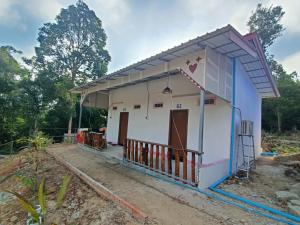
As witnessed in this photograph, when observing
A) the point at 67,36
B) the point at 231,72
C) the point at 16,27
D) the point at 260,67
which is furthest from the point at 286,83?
the point at 16,27

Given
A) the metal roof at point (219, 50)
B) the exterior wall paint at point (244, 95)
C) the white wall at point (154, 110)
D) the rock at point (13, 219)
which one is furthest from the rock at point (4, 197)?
the exterior wall paint at point (244, 95)

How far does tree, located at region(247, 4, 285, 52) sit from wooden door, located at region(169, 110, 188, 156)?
1828cm

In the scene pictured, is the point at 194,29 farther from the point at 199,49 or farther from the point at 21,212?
the point at 21,212

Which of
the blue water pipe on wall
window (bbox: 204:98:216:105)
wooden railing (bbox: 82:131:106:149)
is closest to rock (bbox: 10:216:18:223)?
the blue water pipe on wall

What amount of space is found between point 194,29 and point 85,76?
42.0ft

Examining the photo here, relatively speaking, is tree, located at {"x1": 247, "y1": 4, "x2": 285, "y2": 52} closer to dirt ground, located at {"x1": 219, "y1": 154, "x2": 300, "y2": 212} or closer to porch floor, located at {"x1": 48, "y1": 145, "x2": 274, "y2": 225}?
dirt ground, located at {"x1": 219, "y1": 154, "x2": 300, "y2": 212}

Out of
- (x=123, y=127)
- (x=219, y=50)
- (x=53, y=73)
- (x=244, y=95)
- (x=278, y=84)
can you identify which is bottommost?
(x=123, y=127)

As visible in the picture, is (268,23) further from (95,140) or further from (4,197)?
(4,197)

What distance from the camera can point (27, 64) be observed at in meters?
13.6

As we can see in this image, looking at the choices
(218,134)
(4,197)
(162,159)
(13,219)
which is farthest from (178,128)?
(4,197)

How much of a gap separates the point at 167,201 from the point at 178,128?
3.28 metres

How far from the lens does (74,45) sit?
14.9m

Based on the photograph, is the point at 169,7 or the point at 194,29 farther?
the point at 169,7

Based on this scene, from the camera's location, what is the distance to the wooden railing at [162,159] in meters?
3.82
